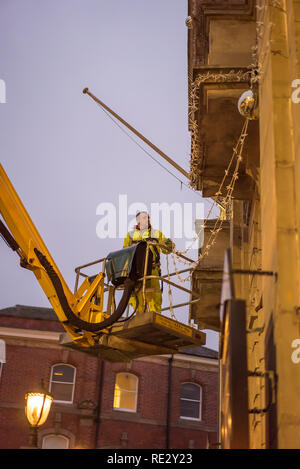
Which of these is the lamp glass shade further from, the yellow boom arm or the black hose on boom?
the black hose on boom

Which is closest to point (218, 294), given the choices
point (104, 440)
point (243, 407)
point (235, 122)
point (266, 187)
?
point (235, 122)

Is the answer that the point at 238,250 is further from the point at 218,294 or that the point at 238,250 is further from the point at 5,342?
the point at 5,342

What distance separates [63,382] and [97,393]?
1823 millimetres

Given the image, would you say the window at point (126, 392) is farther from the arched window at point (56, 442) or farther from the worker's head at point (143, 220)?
the worker's head at point (143, 220)

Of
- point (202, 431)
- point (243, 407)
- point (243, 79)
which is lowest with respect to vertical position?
point (243, 407)

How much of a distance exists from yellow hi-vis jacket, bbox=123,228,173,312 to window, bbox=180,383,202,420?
20577 mm

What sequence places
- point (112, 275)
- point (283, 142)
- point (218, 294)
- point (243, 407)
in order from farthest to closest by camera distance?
point (218, 294) < point (112, 275) < point (283, 142) < point (243, 407)

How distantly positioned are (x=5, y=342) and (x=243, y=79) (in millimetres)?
22999

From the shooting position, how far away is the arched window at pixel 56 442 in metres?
27.6

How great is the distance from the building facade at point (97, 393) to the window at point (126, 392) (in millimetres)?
50

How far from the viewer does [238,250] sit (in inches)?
502

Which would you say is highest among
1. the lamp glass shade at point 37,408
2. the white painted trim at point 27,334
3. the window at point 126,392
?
the white painted trim at point 27,334

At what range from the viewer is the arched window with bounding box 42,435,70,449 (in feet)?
90.6

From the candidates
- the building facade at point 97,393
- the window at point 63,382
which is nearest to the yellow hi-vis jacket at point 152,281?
the building facade at point 97,393
